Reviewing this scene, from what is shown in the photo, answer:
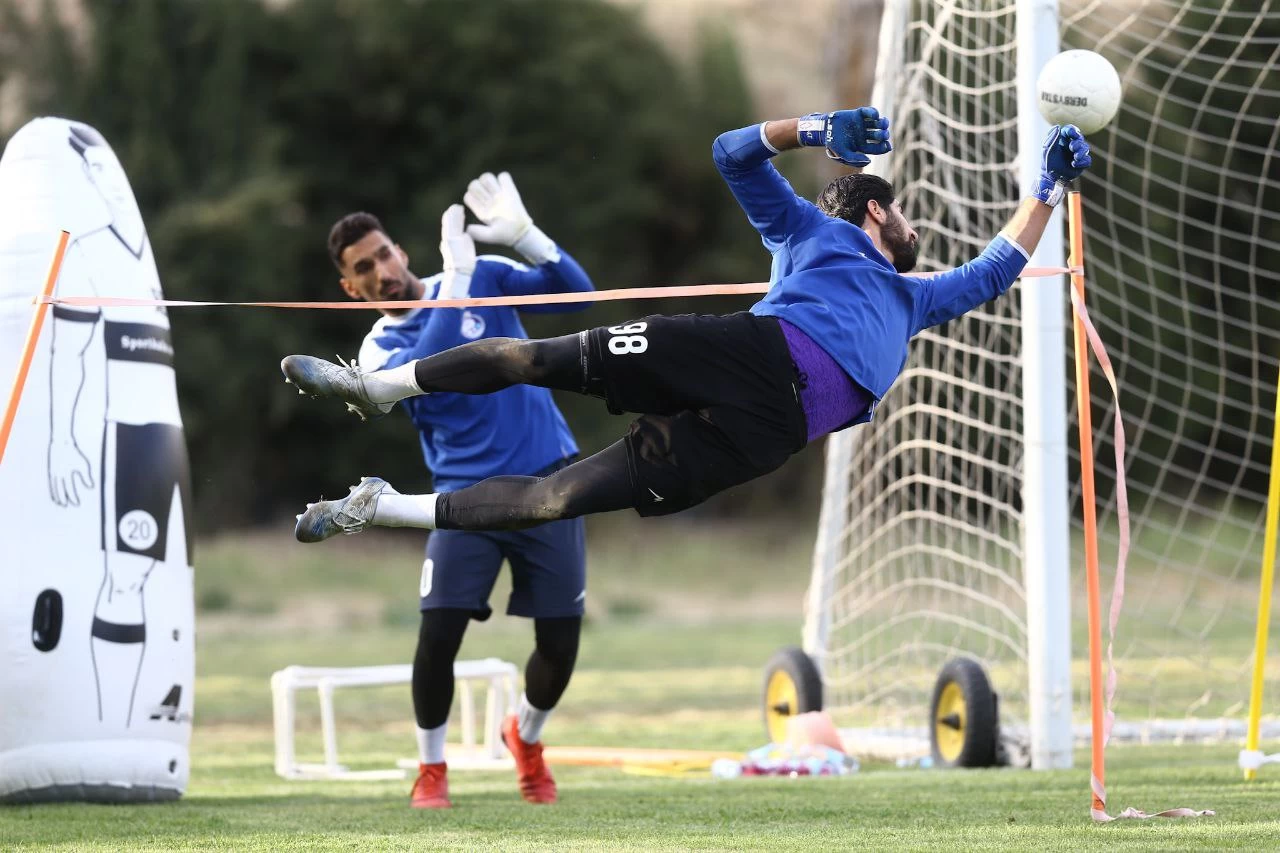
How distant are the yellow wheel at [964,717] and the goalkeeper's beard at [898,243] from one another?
8.95 ft

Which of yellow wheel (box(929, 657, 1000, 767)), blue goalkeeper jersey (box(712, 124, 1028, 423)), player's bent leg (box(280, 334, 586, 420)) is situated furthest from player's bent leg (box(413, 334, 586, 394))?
yellow wheel (box(929, 657, 1000, 767))

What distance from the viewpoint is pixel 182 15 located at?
2627 centimetres

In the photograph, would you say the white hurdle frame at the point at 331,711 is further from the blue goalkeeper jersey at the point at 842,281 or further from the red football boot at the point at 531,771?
the blue goalkeeper jersey at the point at 842,281

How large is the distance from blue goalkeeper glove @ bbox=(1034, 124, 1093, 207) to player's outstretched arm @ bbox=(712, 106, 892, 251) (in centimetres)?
66

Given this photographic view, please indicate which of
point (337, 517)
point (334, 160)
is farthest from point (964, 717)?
point (334, 160)

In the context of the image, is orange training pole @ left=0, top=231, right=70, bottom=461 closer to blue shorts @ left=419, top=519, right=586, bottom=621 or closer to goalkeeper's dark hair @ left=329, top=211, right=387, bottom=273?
goalkeeper's dark hair @ left=329, top=211, right=387, bottom=273

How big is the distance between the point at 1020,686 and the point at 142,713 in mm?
5167

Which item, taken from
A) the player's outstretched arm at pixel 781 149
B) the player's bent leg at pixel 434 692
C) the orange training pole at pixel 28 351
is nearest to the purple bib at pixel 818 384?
the player's outstretched arm at pixel 781 149

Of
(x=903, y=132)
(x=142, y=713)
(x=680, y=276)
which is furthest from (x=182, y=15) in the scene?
(x=142, y=713)

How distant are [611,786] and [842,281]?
3014 mm

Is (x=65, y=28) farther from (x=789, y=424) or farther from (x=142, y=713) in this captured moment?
(x=789, y=424)

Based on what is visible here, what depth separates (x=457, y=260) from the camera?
6188 mm

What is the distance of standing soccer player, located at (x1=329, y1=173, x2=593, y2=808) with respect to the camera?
625 centimetres

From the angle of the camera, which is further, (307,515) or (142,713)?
(142,713)
